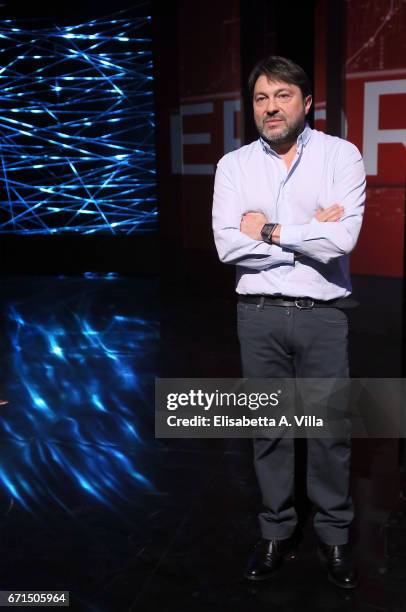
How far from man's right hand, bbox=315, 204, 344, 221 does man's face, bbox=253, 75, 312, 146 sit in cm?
26

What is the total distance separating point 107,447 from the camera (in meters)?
3.47

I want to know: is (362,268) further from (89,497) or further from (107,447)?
(89,497)

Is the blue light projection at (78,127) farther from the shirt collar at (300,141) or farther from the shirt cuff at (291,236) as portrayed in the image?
the shirt cuff at (291,236)

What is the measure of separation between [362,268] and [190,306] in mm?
A: 1789

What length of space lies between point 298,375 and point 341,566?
0.65 metres

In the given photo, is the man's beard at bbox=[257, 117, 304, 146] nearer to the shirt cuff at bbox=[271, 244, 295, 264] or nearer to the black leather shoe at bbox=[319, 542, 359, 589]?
the shirt cuff at bbox=[271, 244, 295, 264]

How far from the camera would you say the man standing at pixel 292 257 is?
217 centimetres

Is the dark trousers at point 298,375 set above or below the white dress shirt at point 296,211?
below

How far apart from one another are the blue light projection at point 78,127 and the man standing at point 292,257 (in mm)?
5633

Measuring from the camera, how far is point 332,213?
7.09ft

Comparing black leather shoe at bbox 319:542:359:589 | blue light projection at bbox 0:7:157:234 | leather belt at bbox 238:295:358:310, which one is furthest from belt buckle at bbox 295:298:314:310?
blue light projection at bbox 0:7:157:234

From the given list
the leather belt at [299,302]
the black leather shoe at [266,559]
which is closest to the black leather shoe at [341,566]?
the black leather shoe at [266,559]

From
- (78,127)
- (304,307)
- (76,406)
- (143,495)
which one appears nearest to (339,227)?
(304,307)

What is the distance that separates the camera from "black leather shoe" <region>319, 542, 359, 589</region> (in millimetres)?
2258
